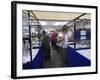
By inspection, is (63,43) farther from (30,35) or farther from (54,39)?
(30,35)

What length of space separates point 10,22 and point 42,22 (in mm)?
285

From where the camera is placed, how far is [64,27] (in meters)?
1.81

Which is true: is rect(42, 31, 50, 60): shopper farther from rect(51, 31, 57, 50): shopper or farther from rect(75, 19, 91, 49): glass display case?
rect(75, 19, 91, 49): glass display case

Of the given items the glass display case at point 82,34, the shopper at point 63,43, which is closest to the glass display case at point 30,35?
the shopper at point 63,43

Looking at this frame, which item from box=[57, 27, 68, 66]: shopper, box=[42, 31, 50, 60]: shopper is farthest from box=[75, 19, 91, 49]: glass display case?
box=[42, 31, 50, 60]: shopper

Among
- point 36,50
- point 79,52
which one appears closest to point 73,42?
point 79,52

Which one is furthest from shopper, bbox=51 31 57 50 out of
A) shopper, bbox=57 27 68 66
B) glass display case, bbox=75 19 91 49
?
glass display case, bbox=75 19 91 49

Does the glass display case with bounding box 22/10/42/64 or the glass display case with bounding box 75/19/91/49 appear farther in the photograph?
the glass display case with bounding box 75/19/91/49

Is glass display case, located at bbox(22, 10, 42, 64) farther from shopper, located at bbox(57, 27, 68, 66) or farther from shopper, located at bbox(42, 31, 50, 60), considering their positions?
shopper, located at bbox(57, 27, 68, 66)

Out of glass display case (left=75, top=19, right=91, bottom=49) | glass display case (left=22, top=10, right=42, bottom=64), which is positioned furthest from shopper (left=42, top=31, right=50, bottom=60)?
glass display case (left=75, top=19, right=91, bottom=49)

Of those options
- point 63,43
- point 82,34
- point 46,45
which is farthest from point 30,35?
point 82,34

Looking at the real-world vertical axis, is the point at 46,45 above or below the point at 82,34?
below
